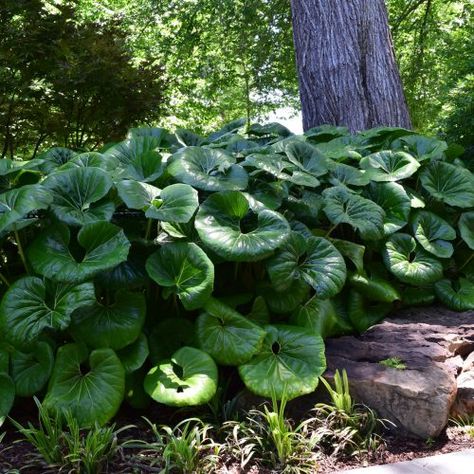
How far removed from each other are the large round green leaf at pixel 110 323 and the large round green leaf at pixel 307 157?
1.33 metres

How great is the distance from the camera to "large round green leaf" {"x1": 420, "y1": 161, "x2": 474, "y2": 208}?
3.59 m

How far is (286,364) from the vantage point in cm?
250

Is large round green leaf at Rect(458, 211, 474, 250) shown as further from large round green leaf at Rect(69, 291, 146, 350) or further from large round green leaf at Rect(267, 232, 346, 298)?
large round green leaf at Rect(69, 291, 146, 350)

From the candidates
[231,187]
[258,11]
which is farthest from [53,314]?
[258,11]

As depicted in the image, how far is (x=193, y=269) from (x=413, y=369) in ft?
3.50

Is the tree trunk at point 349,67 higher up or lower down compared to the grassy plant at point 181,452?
higher up

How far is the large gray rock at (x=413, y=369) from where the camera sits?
7.74ft

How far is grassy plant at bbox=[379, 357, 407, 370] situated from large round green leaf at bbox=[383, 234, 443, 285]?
0.67 meters

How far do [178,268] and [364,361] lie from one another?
977 millimetres

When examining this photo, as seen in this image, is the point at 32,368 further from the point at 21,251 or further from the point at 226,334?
the point at 226,334

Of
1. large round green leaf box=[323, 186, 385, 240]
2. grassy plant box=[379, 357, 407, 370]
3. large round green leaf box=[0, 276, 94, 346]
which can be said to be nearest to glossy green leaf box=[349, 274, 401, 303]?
large round green leaf box=[323, 186, 385, 240]

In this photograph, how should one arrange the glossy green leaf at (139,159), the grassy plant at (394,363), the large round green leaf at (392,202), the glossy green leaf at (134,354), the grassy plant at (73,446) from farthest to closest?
the large round green leaf at (392,202)
the glossy green leaf at (139,159)
the grassy plant at (394,363)
the glossy green leaf at (134,354)
the grassy plant at (73,446)

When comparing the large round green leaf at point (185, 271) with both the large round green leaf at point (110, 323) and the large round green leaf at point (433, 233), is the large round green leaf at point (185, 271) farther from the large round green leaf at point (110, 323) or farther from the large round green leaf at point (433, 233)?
the large round green leaf at point (433, 233)

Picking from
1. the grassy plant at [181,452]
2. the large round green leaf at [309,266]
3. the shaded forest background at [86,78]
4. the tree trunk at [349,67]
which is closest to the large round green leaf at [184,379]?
the grassy plant at [181,452]
